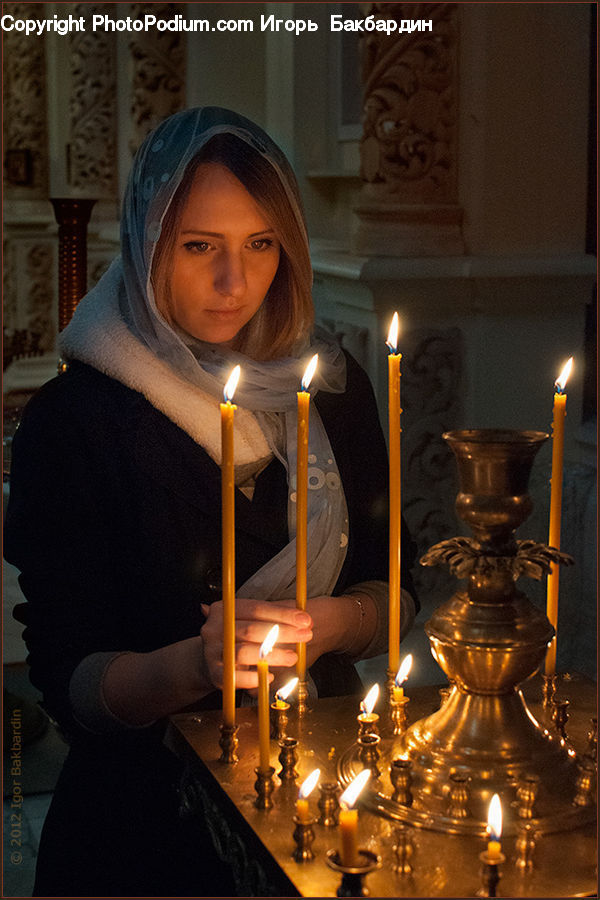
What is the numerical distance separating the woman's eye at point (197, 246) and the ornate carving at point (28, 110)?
7033 millimetres

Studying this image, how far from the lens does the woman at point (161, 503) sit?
1.49 metres

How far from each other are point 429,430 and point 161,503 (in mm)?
1547

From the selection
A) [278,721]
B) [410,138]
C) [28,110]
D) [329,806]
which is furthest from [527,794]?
[28,110]

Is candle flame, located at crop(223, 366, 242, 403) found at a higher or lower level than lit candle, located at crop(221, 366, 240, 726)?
higher

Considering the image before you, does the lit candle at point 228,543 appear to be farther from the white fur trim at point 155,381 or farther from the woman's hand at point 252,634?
the white fur trim at point 155,381

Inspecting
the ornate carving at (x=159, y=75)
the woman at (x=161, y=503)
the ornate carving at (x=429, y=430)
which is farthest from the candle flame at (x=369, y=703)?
the ornate carving at (x=159, y=75)

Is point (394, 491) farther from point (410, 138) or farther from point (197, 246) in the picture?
point (410, 138)

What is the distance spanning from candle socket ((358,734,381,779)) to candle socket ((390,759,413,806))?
0.15 feet

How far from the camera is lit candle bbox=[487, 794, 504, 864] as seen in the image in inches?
32.4

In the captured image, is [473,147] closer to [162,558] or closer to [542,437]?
[162,558]

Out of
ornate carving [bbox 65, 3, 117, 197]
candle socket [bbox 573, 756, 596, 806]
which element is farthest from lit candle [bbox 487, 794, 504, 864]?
ornate carving [bbox 65, 3, 117, 197]

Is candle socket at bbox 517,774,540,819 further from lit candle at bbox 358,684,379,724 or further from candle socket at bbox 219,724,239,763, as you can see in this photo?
candle socket at bbox 219,724,239,763

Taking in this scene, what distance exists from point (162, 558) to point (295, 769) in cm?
61

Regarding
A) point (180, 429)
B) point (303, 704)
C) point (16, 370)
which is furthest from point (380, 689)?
point (16, 370)
